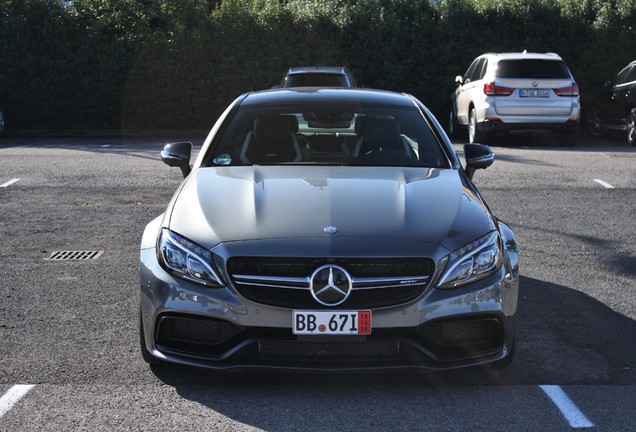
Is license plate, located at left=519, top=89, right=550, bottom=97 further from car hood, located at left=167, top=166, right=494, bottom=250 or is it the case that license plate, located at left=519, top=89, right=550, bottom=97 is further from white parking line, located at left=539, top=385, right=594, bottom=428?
white parking line, located at left=539, top=385, right=594, bottom=428

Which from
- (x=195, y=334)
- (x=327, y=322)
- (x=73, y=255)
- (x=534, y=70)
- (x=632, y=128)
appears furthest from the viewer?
(x=632, y=128)

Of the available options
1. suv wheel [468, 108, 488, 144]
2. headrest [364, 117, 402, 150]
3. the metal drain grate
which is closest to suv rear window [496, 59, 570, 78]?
suv wheel [468, 108, 488, 144]

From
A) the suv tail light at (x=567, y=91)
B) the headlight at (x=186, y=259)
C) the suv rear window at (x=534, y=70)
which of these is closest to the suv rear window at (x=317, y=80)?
the suv rear window at (x=534, y=70)

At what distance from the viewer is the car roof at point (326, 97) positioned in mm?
7539

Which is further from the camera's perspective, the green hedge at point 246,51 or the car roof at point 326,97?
the green hedge at point 246,51

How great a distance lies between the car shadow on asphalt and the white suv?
1262 centimetres

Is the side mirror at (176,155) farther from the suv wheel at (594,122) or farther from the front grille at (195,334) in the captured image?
the suv wheel at (594,122)

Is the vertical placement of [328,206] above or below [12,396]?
above

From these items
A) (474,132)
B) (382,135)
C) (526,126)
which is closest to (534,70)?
(526,126)

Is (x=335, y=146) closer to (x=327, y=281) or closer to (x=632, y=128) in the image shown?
(x=327, y=281)

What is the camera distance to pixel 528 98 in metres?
19.6

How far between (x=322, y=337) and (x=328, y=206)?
86 centimetres

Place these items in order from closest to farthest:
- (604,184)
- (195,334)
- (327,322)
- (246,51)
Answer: (327,322)
(195,334)
(604,184)
(246,51)

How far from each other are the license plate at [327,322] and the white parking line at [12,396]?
4.49ft
